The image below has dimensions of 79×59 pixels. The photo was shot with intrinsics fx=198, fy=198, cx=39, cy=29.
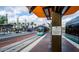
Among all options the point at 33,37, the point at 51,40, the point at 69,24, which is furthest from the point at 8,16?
the point at 69,24

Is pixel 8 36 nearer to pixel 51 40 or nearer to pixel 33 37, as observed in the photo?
pixel 33 37

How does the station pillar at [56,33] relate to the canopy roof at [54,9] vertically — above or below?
below

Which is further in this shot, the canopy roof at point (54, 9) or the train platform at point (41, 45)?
the train platform at point (41, 45)

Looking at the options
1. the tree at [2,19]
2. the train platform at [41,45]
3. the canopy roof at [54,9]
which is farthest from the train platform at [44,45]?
the tree at [2,19]

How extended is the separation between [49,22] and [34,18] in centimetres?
32

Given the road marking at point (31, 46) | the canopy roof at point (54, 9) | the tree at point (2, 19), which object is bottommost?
the road marking at point (31, 46)

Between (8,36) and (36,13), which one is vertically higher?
(36,13)

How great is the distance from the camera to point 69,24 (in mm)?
4055

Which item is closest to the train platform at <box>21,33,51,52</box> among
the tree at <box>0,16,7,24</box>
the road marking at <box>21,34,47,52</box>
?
the road marking at <box>21,34,47,52</box>

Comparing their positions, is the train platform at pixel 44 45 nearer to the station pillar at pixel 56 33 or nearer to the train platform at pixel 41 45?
the train platform at pixel 41 45

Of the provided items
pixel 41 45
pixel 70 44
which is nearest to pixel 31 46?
pixel 41 45

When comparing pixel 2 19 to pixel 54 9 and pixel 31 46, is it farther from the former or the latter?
pixel 54 9
